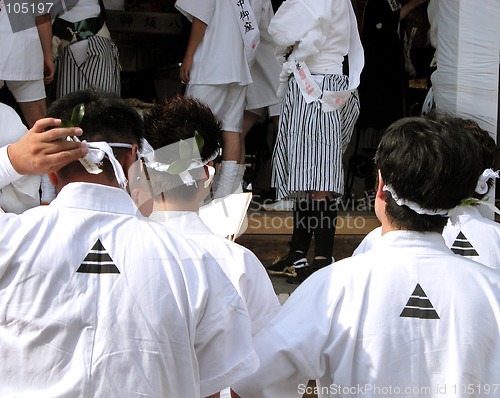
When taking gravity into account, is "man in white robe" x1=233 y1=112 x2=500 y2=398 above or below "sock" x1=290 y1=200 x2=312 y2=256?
above

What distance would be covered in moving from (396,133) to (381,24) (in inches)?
173

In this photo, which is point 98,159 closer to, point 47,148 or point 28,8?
point 47,148

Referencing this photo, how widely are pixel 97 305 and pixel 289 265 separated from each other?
9.13 ft

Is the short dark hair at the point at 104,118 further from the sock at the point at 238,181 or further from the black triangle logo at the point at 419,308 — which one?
the sock at the point at 238,181

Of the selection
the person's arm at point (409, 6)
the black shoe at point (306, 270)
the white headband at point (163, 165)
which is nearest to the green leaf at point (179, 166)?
the white headband at point (163, 165)

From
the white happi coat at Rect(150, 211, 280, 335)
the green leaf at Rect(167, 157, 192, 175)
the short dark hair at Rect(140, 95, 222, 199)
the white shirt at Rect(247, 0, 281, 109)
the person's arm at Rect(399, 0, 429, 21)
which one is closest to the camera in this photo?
the white happi coat at Rect(150, 211, 280, 335)

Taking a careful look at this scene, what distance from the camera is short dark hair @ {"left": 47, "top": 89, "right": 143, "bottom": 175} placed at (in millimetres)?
1930

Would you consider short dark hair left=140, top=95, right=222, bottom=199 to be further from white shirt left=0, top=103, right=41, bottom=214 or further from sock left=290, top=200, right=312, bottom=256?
sock left=290, top=200, right=312, bottom=256

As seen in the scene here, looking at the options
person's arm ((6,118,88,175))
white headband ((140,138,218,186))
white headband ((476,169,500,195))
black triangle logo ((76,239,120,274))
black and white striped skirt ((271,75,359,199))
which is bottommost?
black and white striped skirt ((271,75,359,199))

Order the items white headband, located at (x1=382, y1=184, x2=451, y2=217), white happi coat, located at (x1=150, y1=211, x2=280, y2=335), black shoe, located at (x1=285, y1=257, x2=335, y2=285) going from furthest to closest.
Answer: black shoe, located at (x1=285, y1=257, x2=335, y2=285) < white happi coat, located at (x1=150, y1=211, x2=280, y2=335) < white headband, located at (x1=382, y1=184, x2=451, y2=217)

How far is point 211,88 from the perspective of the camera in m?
5.00

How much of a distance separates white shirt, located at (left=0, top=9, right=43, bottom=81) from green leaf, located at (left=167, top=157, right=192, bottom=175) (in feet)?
7.06

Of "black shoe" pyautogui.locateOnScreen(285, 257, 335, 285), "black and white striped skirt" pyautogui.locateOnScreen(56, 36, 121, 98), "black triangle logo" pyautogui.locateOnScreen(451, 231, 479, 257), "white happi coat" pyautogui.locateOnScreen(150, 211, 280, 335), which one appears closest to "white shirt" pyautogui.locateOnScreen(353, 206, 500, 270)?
"black triangle logo" pyautogui.locateOnScreen(451, 231, 479, 257)

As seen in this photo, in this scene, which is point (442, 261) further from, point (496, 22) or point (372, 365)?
point (496, 22)
